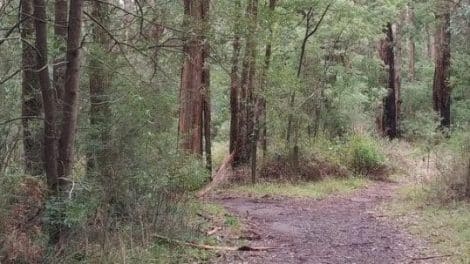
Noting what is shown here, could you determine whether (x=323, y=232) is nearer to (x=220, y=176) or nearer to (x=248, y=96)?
(x=248, y=96)

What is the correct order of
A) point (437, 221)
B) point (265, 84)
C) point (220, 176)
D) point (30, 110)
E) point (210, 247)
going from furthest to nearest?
1. point (220, 176)
2. point (265, 84)
3. point (437, 221)
4. point (210, 247)
5. point (30, 110)

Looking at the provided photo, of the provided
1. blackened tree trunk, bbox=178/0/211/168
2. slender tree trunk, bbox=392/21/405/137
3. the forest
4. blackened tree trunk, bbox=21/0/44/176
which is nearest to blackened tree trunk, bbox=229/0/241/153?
the forest

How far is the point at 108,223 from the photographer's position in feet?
22.6

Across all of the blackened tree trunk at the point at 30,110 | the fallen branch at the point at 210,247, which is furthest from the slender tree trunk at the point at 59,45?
the fallen branch at the point at 210,247

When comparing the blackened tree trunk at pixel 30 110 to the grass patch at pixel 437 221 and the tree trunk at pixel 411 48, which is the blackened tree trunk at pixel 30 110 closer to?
the grass patch at pixel 437 221

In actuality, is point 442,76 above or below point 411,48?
below

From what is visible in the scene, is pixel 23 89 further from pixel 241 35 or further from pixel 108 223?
pixel 241 35

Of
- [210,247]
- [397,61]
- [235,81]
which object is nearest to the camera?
[210,247]

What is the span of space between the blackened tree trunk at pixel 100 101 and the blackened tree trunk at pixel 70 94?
2.61ft

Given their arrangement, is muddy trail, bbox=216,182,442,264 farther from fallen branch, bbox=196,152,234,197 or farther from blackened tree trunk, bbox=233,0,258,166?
blackened tree trunk, bbox=233,0,258,166

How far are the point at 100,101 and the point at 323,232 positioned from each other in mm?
4441

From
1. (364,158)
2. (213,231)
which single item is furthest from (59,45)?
(364,158)

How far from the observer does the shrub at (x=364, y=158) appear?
1673 centimetres

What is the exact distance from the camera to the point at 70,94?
6371 millimetres
